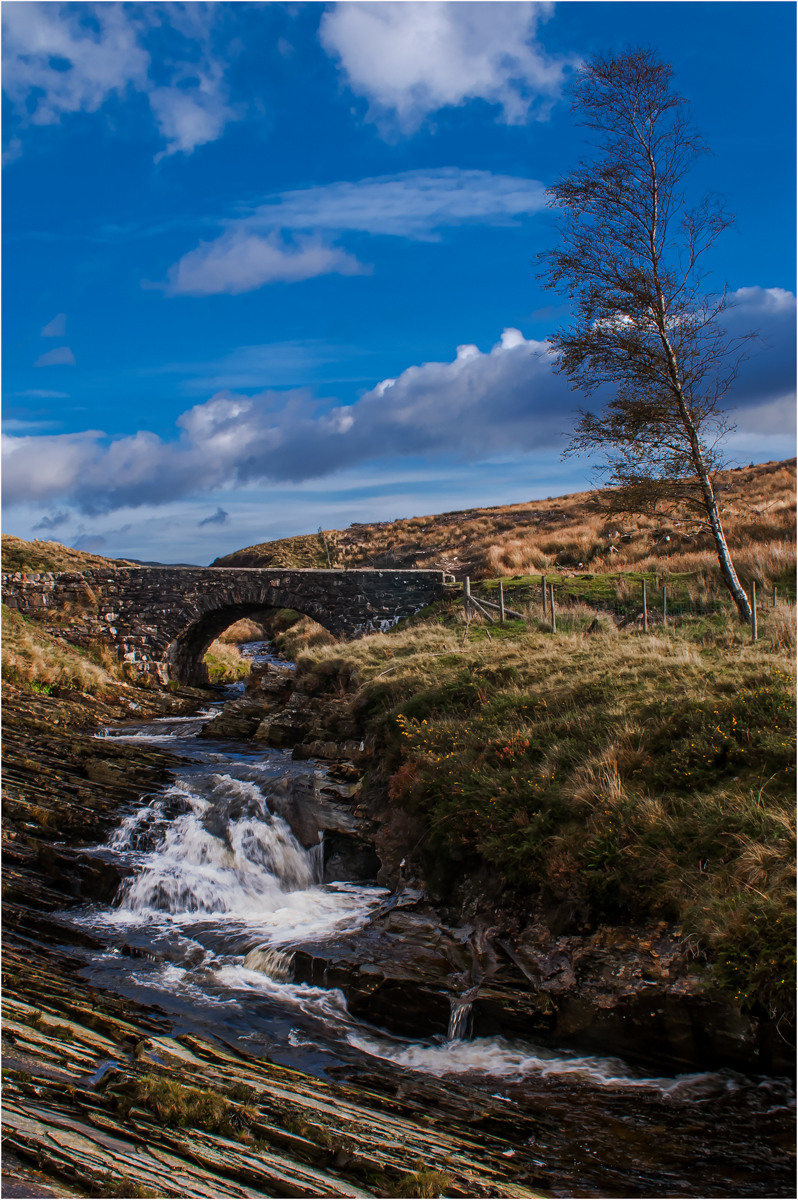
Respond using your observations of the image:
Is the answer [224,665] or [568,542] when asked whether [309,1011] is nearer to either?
[224,665]

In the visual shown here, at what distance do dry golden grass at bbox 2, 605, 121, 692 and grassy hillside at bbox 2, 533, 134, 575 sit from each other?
35.2 ft

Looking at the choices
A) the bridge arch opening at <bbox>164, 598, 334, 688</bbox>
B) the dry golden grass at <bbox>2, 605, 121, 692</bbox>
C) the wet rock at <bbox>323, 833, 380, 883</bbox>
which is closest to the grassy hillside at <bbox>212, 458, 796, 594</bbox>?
the bridge arch opening at <bbox>164, 598, 334, 688</bbox>

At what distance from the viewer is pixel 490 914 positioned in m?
8.84

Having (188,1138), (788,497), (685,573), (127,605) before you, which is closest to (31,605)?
(127,605)

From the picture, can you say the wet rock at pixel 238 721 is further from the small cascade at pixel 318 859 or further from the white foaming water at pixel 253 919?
the small cascade at pixel 318 859

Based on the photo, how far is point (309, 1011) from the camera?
8000mm

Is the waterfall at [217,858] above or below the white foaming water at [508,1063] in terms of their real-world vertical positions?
above

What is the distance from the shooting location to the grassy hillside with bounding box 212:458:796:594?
82.4ft

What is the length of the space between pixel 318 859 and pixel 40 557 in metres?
33.2

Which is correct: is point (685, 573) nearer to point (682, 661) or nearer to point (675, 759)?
point (682, 661)

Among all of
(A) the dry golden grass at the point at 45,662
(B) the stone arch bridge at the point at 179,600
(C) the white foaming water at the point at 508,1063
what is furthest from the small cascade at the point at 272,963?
(B) the stone arch bridge at the point at 179,600

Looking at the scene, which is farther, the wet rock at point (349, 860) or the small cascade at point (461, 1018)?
the wet rock at point (349, 860)

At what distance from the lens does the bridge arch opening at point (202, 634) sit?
2678 cm

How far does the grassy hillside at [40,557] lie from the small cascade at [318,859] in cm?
2907
